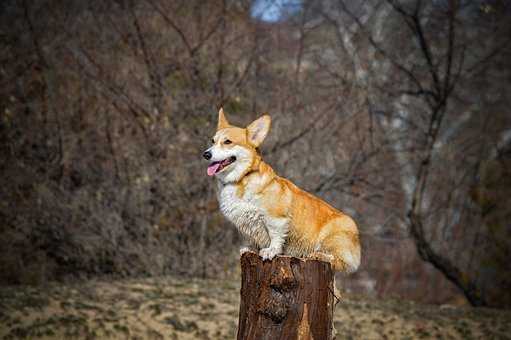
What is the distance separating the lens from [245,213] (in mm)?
3656

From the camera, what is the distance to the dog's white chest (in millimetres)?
3646

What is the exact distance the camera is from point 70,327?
559cm

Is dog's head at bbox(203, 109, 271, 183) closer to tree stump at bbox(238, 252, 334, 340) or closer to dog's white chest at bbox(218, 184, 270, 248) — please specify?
dog's white chest at bbox(218, 184, 270, 248)

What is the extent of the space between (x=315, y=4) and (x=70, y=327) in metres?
7.34

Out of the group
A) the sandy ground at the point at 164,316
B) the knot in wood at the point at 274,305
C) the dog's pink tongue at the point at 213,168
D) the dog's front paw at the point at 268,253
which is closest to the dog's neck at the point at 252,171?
the dog's pink tongue at the point at 213,168

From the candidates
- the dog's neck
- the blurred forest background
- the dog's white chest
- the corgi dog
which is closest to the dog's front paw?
A: the corgi dog

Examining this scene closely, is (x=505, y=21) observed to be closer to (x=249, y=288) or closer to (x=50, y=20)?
(x=50, y=20)

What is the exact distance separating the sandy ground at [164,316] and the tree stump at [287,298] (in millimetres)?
2377

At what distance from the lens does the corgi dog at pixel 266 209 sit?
143 inches

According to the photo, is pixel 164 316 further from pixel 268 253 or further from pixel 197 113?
pixel 197 113

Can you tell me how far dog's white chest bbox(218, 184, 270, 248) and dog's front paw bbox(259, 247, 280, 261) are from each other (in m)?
0.15

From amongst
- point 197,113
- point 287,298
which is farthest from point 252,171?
point 197,113

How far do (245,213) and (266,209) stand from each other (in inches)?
5.7

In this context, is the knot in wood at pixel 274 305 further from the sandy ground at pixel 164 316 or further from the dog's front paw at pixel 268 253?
the sandy ground at pixel 164 316
